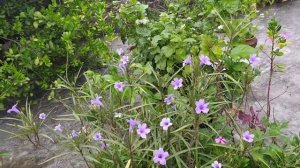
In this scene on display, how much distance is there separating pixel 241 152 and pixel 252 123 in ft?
0.97

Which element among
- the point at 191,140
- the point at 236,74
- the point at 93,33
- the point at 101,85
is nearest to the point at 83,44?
the point at 93,33

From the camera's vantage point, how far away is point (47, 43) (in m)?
3.28

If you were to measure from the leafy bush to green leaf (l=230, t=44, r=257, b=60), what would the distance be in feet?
3.65

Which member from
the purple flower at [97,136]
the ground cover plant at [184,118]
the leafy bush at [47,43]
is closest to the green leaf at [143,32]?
the ground cover plant at [184,118]

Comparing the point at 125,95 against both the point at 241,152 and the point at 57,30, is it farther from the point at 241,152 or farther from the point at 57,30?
the point at 57,30

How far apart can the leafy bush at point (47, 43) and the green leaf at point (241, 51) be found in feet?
3.65

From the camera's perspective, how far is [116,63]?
2965mm

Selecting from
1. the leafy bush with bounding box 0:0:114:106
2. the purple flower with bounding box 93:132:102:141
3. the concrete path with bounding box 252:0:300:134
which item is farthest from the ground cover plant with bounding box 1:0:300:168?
the leafy bush with bounding box 0:0:114:106

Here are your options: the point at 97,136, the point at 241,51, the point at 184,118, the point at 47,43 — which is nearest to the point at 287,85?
the point at 241,51

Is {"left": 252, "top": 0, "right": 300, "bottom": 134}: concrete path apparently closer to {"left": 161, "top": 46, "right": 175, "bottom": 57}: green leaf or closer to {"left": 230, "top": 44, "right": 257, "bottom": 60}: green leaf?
{"left": 230, "top": 44, "right": 257, "bottom": 60}: green leaf

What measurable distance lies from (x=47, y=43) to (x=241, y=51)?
165 centimetres

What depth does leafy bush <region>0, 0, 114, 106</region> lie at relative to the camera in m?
3.15

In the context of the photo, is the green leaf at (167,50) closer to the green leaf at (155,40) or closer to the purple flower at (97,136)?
the green leaf at (155,40)

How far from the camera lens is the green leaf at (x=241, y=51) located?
236cm
